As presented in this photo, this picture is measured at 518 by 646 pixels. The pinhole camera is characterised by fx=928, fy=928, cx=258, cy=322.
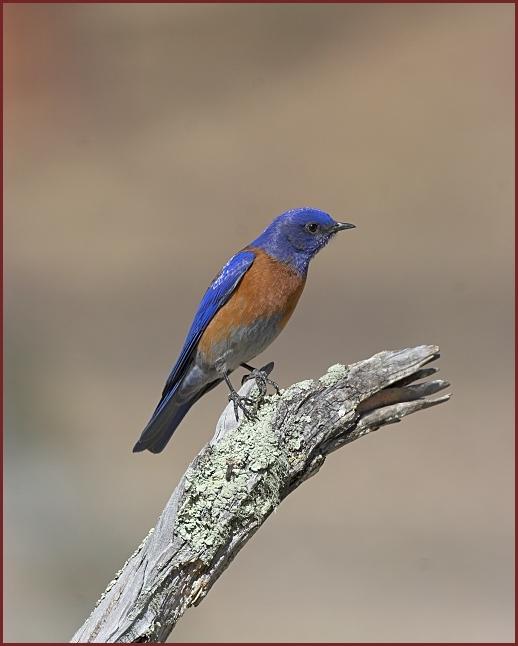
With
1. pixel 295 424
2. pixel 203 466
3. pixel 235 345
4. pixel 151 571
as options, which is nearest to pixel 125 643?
pixel 151 571

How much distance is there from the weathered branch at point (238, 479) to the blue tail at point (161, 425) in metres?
0.99

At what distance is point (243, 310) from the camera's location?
3.73 metres

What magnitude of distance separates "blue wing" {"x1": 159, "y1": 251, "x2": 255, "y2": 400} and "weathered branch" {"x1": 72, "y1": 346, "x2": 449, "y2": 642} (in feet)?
2.89

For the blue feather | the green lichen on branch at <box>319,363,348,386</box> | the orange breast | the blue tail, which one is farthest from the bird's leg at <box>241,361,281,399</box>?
the blue tail

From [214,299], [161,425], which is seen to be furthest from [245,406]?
[161,425]

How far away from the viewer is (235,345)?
12.4 ft

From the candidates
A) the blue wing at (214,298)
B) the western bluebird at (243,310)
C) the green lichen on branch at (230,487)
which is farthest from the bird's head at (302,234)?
the green lichen on branch at (230,487)

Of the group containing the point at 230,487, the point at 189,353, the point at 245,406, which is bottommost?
the point at 230,487

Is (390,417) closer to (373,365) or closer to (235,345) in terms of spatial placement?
(373,365)

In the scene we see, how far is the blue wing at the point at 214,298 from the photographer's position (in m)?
3.82

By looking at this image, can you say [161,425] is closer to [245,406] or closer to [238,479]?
[245,406]

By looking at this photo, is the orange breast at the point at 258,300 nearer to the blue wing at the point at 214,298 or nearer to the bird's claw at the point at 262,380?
the blue wing at the point at 214,298

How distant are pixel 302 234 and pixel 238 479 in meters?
1.48

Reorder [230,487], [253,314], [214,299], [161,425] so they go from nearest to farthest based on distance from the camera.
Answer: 1. [230,487]
2. [253,314]
3. [214,299]
4. [161,425]
